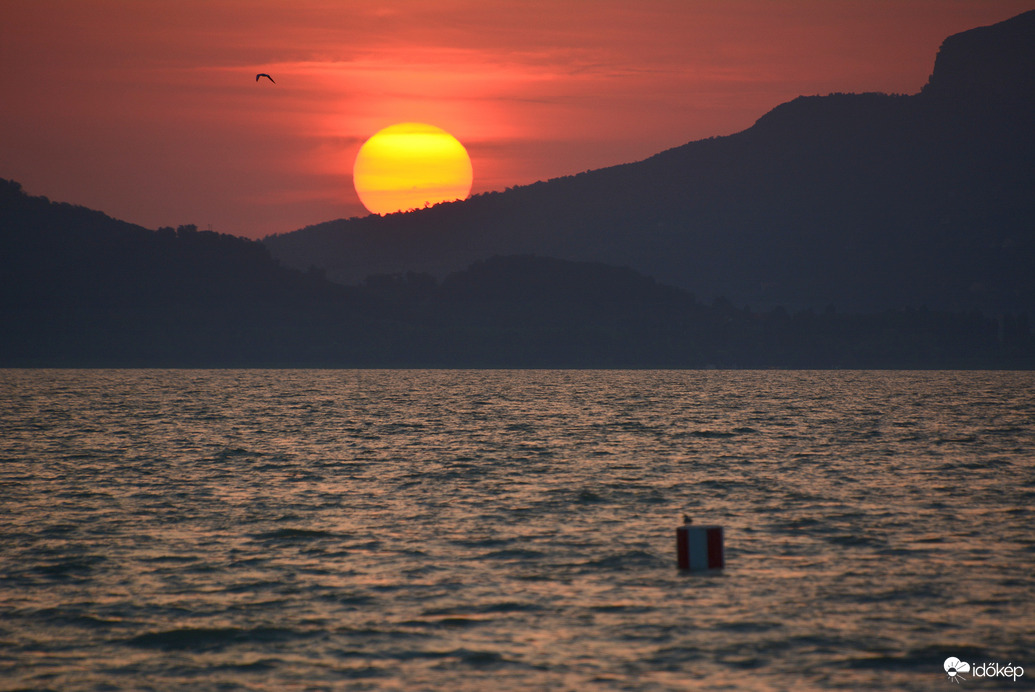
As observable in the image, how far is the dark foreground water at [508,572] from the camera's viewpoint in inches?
621

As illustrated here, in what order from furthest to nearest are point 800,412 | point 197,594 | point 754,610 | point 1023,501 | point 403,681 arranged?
point 800,412
point 1023,501
point 197,594
point 754,610
point 403,681

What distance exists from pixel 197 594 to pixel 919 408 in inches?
3578

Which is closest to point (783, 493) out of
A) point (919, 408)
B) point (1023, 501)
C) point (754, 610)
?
point (1023, 501)

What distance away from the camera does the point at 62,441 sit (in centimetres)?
5694

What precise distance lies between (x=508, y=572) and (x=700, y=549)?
395 centimetres

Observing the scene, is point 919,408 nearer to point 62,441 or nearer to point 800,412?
point 800,412
